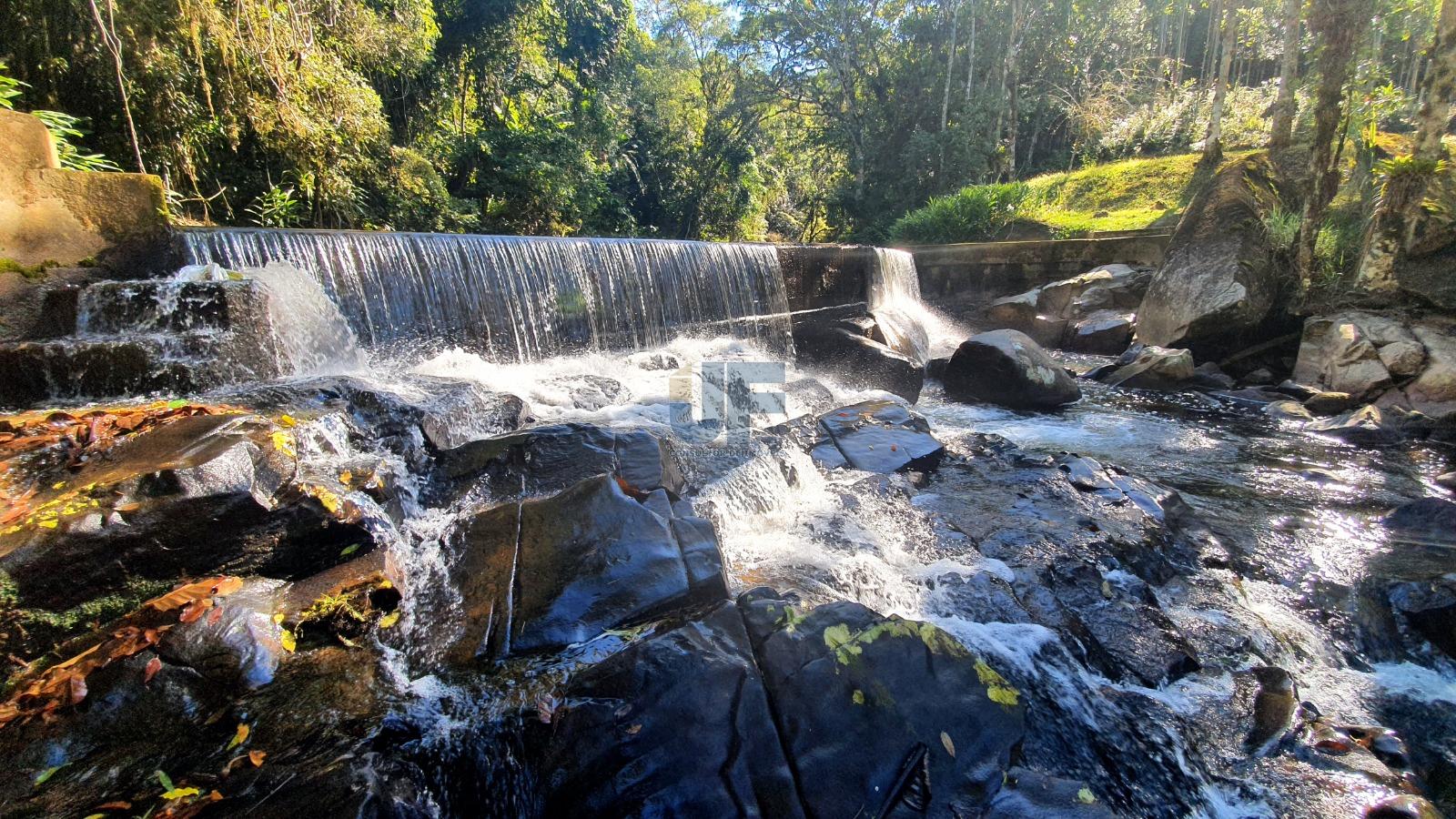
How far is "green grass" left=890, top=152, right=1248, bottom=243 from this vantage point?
14883 mm

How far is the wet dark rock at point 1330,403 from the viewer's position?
6.84 meters

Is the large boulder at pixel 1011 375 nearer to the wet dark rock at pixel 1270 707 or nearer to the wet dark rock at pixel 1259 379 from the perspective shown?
the wet dark rock at pixel 1259 379

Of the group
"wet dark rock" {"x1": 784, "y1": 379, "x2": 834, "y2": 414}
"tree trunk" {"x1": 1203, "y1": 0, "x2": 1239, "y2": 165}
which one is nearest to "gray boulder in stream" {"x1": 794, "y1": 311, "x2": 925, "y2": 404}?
"wet dark rock" {"x1": 784, "y1": 379, "x2": 834, "y2": 414}

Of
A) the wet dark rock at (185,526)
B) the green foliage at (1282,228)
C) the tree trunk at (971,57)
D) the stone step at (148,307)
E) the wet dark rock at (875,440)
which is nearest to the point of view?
the wet dark rock at (185,526)

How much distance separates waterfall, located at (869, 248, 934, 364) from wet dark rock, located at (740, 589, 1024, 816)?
26.2ft

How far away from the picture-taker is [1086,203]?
19.2m

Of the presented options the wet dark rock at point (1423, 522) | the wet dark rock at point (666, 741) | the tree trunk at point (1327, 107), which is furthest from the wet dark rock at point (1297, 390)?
the wet dark rock at point (666, 741)

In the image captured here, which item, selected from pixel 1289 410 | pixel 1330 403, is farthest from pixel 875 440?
pixel 1330 403

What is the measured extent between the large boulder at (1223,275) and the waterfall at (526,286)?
5.93 m

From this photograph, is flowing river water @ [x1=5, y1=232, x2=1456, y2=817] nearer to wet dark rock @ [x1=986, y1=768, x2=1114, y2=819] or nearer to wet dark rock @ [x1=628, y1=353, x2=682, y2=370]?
wet dark rock @ [x1=628, y1=353, x2=682, y2=370]

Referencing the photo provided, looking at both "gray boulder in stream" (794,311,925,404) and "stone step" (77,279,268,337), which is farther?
"gray boulder in stream" (794,311,925,404)

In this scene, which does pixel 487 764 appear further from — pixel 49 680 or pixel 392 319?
pixel 392 319

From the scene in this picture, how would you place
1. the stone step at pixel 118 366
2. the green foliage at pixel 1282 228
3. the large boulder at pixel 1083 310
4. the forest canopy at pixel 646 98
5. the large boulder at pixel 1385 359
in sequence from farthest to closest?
the large boulder at pixel 1083 310
the green foliage at pixel 1282 228
the forest canopy at pixel 646 98
the large boulder at pixel 1385 359
the stone step at pixel 118 366

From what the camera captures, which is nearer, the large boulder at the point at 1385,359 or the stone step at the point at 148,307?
the stone step at the point at 148,307
